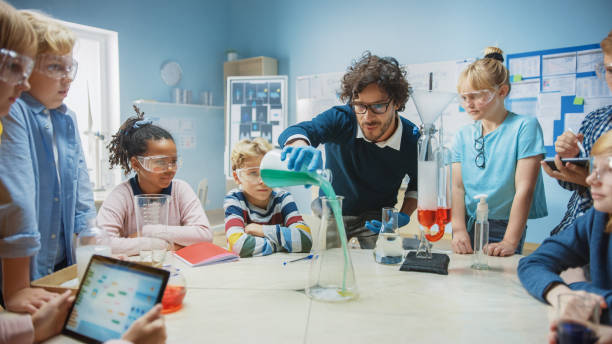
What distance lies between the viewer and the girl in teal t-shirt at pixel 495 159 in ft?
5.66

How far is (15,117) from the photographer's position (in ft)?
3.63

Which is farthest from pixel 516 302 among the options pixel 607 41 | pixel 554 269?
pixel 607 41

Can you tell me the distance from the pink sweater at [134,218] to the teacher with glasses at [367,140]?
0.48m

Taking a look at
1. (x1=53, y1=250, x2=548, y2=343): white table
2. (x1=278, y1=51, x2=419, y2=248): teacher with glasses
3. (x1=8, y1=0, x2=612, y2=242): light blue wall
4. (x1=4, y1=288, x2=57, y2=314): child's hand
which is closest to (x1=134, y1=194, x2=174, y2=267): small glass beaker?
(x1=53, y1=250, x2=548, y2=343): white table

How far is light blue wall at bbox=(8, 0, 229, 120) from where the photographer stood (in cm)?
450

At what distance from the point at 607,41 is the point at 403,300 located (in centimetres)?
107

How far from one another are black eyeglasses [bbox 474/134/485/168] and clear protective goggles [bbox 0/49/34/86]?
5.63ft

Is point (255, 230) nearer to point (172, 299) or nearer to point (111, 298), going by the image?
point (172, 299)

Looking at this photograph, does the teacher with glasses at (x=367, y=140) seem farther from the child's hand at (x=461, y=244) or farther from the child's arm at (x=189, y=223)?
the child's arm at (x=189, y=223)

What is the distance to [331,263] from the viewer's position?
1.06m

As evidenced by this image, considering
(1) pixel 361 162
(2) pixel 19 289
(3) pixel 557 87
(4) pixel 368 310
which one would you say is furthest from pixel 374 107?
(3) pixel 557 87

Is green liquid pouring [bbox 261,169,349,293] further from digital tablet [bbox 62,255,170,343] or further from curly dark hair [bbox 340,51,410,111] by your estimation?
curly dark hair [bbox 340,51,410,111]

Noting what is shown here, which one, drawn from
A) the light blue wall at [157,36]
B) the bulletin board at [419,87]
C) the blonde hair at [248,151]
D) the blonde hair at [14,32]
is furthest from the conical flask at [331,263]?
the light blue wall at [157,36]

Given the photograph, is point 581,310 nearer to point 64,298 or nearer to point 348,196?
point 64,298
